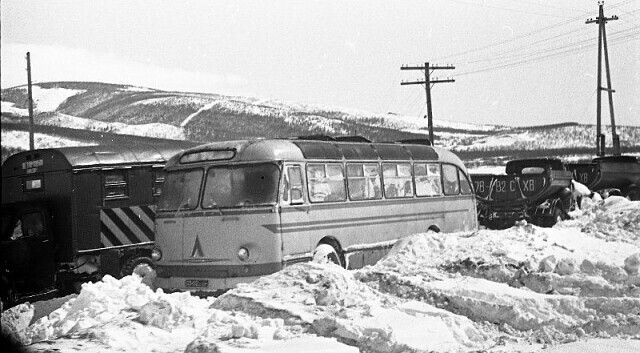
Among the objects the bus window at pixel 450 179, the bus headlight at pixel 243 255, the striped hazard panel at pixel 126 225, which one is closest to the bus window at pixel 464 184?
the bus window at pixel 450 179

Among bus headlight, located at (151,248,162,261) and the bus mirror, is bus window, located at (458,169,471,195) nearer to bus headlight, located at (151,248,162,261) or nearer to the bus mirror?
the bus mirror

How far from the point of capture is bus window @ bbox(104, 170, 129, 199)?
1633 centimetres

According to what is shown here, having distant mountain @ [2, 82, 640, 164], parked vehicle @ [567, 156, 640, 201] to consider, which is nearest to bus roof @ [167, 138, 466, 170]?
parked vehicle @ [567, 156, 640, 201]

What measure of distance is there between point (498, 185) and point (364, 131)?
47.9 meters

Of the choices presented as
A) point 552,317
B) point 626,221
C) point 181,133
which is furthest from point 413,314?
point 181,133

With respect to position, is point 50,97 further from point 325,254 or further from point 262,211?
point 262,211

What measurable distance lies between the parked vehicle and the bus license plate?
2241cm

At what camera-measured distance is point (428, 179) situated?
1731cm

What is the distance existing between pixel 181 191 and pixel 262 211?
155 cm

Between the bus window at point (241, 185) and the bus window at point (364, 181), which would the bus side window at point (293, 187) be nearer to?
the bus window at point (241, 185)

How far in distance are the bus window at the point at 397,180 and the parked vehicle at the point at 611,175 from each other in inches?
667

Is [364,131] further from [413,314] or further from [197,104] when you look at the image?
[413,314]

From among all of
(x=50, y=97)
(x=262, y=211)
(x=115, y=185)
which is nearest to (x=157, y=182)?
(x=115, y=185)

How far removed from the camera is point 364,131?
74250mm
